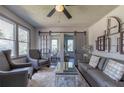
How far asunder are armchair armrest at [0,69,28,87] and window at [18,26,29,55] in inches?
124

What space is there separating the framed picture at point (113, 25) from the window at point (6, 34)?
324 cm

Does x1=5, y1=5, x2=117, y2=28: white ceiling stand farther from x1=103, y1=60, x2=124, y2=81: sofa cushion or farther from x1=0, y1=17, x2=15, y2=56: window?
x1=103, y1=60, x2=124, y2=81: sofa cushion

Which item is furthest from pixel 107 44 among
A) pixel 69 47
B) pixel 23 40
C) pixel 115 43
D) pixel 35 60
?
pixel 69 47

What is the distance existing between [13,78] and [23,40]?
377cm

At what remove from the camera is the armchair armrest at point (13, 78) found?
9.22ft

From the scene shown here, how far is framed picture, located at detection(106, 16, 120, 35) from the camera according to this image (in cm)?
389

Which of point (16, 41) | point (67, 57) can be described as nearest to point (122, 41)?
point (16, 41)

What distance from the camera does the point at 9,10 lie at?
15.1ft

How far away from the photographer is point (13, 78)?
2.88 metres

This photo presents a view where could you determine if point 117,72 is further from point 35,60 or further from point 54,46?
point 54,46

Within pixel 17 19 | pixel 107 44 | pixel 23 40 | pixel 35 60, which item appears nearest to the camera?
pixel 107 44

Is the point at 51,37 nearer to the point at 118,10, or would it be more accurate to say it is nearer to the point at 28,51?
the point at 28,51

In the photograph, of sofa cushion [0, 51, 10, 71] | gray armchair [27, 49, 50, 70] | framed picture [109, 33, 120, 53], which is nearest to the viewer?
sofa cushion [0, 51, 10, 71]

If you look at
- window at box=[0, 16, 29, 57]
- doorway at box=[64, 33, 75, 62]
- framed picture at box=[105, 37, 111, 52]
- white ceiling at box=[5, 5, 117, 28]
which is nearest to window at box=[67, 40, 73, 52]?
doorway at box=[64, 33, 75, 62]
